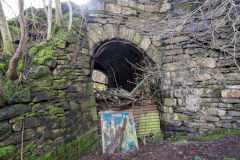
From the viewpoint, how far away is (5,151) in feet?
5.80

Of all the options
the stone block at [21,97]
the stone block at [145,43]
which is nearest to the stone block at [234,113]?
the stone block at [145,43]

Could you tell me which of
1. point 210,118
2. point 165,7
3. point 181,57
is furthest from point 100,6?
point 210,118

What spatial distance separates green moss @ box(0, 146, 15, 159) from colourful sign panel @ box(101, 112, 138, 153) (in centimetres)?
175

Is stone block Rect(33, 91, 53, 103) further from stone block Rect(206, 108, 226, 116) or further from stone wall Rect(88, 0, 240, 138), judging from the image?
stone block Rect(206, 108, 226, 116)

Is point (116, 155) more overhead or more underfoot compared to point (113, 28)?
more underfoot

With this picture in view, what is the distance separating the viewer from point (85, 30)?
3316 mm

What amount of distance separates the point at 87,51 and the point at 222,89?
10.3 ft

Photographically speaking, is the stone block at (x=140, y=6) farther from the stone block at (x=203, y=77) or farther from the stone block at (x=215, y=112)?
the stone block at (x=215, y=112)

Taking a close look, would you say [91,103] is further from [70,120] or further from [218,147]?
[218,147]

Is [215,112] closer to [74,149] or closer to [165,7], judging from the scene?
[165,7]

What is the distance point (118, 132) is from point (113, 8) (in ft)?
9.96

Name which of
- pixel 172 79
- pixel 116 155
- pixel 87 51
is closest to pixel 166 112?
pixel 172 79

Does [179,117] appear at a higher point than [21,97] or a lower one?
lower

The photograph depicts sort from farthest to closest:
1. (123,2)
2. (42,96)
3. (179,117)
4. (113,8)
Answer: (123,2)
(113,8)
(179,117)
(42,96)
